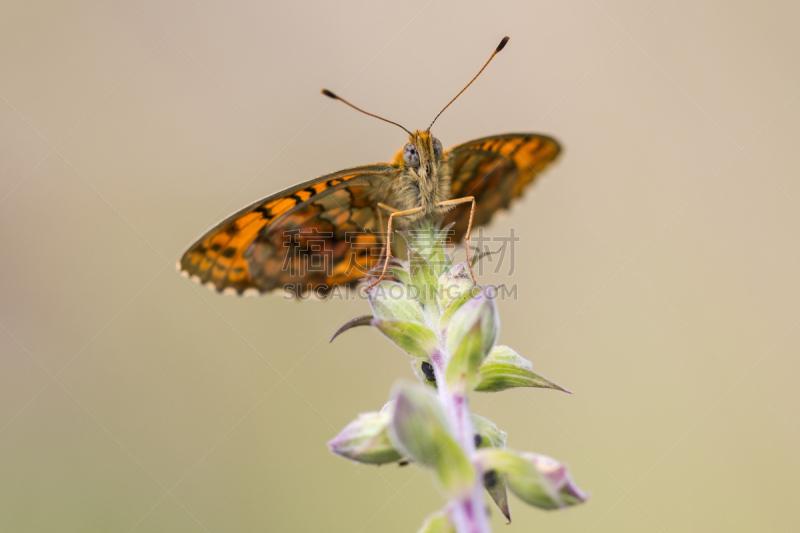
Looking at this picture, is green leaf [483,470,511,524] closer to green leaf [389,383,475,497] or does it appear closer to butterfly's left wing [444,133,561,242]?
green leaf [389,383,475,497]

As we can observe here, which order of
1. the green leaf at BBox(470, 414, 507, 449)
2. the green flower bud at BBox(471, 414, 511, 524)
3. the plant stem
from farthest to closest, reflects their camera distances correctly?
the green leaf at BBox(470, 414, 507, 449)
the green flower bud at BBox(471, 414, 511, 524)
the plant stem

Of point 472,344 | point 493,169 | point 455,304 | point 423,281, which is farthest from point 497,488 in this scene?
point 493,169

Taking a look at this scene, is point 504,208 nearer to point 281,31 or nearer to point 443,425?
point 443,425

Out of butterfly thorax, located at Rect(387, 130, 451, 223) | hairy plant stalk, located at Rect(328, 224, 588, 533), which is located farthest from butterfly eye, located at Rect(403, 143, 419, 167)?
hairy plant stalk, located at Rect(328, 224, 588, 533)

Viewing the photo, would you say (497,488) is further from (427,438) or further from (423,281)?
(423,281)

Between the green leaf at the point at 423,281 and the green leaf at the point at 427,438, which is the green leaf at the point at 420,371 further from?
the green leaf at the point at 427,438

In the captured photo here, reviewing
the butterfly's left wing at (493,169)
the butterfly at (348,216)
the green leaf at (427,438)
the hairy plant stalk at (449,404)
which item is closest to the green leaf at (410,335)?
the hairy plant stalk at (449,404)

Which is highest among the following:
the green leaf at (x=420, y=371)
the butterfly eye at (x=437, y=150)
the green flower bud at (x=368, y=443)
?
the butterfly eye at (x=437, y=150)

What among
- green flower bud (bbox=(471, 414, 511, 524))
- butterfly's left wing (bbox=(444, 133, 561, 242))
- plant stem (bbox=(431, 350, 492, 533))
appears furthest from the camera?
butterfly's left wing (bbox=(444, 133, 561, 242))
